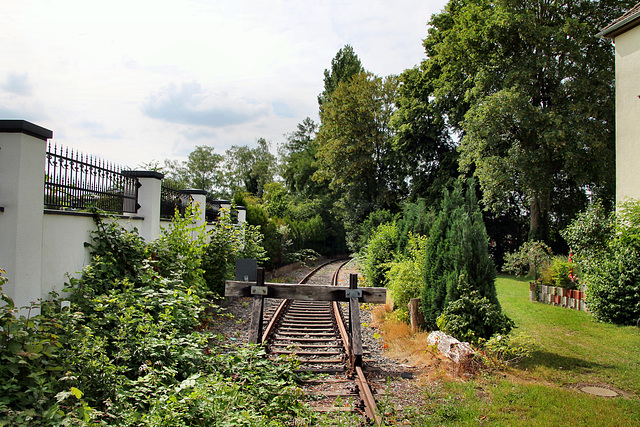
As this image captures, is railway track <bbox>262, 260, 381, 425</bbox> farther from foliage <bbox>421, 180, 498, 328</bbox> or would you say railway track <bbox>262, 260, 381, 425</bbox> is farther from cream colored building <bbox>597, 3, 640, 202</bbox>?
cream colored building <bbox>597, 3, 640, 202</bbox>

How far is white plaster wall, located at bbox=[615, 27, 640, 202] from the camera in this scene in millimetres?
10836

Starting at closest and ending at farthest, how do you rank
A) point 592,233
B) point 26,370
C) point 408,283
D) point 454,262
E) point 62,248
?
point 26,370
point 62,248
point 454,262
point 408,283
point 592,233

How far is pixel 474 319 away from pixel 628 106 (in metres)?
8.66

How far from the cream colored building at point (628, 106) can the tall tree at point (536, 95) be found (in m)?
5.91

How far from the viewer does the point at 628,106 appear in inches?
441

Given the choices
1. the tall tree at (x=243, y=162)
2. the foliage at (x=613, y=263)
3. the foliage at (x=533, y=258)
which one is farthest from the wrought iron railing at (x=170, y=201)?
the tall tree at (x=243, y=162)

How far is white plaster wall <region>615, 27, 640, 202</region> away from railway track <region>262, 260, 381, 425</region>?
8.29 meters

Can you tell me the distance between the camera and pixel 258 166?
62062 mm

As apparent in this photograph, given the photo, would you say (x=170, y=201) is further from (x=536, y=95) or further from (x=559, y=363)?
(x=536, y=95)

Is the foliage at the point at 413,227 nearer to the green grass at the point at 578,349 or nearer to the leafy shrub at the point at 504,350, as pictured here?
the green grass at the point at 578,349

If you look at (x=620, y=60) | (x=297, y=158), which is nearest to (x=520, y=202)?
(x=620, y=60)

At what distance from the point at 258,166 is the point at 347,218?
105ft

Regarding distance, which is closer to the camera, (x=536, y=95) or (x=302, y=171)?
(x=536, y=95)

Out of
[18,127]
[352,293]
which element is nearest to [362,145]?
[352,293]
